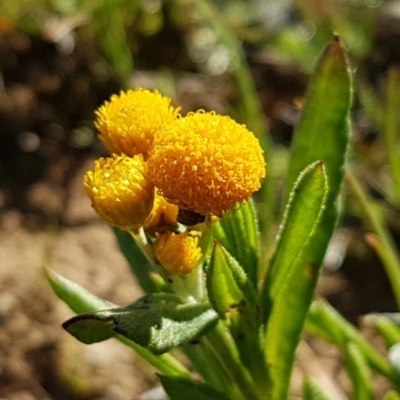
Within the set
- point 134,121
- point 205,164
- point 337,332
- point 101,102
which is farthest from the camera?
point 101,102

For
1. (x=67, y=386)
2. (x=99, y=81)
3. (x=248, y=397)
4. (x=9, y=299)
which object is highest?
(x=99, y=81)

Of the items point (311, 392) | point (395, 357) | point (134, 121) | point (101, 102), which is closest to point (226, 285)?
point (134, 121)

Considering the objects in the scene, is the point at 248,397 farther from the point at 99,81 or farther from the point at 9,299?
the point at 99,81

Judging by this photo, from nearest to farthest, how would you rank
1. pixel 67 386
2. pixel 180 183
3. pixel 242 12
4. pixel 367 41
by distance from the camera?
pixel 180 183, pixel 67 386, pixel 367 41, pixel 242 12

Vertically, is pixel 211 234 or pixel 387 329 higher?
pixel 211 234

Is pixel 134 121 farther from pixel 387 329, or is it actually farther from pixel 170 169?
pixel 387 329

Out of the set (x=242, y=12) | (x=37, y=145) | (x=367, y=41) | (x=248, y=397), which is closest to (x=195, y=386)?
(x=248, y=397)

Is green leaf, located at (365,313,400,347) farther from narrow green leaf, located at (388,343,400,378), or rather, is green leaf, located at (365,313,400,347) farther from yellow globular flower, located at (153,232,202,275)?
yellow globular flower, located at (153,232,202,275)
